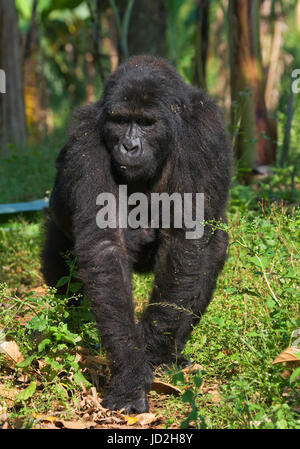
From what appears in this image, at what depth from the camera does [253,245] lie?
390 centimetres

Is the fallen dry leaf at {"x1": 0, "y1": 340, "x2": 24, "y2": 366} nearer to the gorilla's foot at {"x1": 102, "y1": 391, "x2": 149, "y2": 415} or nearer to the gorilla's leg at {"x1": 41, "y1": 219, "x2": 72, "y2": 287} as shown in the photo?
the gorilla's foot at {"x1": 102, "y1": 391, "x2": 149, "y2": 415}

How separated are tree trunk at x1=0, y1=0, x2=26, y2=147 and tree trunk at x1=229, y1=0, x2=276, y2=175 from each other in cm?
689

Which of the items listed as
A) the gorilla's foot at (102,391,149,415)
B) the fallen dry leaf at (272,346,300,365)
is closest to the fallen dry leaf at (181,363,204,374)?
the gorilla's foot at (102,391,149,415)

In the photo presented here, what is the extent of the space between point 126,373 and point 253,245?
107 centimetres

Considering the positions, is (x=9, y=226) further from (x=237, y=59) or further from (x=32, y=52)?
(x=32, y=52)

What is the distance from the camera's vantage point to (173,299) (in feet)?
14.0

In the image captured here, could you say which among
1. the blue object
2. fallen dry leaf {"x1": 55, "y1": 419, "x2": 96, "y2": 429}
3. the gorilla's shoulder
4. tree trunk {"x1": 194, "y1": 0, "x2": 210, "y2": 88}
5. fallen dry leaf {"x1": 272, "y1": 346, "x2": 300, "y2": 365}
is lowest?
fallen dry leaf {"x1": 55, "y1": 419, "x2": 96, "y2": 429}

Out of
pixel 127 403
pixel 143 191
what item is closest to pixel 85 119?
pixel 143 191

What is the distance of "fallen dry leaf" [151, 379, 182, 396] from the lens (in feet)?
12.9

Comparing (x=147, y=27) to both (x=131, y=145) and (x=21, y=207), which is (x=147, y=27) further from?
(x=131, y=145)

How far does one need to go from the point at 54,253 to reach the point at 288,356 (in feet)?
Answer: 8.42

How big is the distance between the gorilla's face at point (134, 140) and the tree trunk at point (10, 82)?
10133mm

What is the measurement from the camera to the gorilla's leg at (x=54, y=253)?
5418 mm
